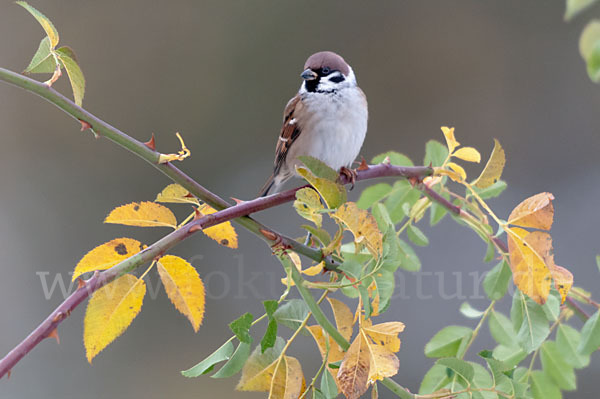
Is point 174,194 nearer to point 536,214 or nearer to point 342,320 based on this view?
point 342,320

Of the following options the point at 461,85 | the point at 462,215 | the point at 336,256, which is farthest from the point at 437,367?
the point at 461,85

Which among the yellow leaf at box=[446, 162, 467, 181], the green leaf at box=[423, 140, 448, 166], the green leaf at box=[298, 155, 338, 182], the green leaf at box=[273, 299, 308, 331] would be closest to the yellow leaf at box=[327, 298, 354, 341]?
the green leaf at box=[273, 299, 308, 331]

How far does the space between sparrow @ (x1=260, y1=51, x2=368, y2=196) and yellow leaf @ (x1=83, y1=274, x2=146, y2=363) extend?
145cm

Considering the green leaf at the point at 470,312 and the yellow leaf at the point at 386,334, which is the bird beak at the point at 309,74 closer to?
the green leaf at the point at 470,312

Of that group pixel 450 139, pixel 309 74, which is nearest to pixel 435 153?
pixel 450 139

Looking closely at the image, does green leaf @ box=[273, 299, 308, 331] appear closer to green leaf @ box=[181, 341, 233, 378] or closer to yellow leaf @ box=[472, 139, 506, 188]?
green leaf @ box=[181, 341, 233, 378]

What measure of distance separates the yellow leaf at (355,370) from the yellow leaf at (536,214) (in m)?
0.25

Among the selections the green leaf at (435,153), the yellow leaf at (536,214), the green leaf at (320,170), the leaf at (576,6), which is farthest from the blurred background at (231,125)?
the leaf at (576,6)

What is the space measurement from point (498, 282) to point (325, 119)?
1239 mm

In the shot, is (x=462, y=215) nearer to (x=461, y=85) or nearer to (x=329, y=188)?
(x=329, y=188)

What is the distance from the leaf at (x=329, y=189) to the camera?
0.70 meters

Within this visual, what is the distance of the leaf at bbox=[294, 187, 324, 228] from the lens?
70cm

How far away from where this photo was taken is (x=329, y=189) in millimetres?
699

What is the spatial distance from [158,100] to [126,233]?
0.80m
